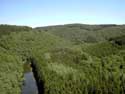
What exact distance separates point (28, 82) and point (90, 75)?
27.7 m

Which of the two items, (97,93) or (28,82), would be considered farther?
(28,82)

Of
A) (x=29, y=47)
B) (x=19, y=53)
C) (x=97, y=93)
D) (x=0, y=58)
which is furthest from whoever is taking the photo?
(x=29, y=47)

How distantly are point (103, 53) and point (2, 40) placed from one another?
80055 mm

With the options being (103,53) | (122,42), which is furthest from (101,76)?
(122,42)

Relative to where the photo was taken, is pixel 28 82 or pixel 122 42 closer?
pixel 28 82

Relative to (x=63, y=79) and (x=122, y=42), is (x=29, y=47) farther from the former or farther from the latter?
(x=63, y=79)

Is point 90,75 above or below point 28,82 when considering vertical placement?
above

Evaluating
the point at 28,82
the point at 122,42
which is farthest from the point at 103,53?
the point at 28,82

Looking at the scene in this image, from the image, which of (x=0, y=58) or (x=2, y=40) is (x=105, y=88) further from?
(x=2, y=40)

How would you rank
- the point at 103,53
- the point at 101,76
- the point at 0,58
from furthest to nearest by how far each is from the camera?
the point at 103,53, the point at 0,58, the point at 101,76

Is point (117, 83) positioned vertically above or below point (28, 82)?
above

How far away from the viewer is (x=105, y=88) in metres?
53.4

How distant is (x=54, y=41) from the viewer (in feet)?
622

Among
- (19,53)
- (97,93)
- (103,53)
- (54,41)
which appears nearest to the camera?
(97,93)
